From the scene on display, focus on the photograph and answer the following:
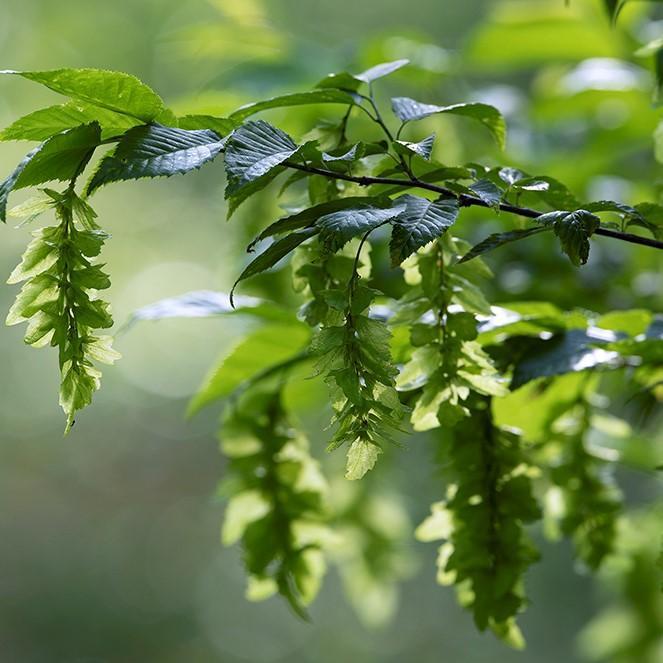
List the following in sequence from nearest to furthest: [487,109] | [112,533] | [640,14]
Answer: [487,109], [640,14], [112,533]

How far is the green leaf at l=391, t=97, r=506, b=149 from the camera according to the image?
2.02 ft

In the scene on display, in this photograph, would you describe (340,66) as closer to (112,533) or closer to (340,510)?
(340,510)

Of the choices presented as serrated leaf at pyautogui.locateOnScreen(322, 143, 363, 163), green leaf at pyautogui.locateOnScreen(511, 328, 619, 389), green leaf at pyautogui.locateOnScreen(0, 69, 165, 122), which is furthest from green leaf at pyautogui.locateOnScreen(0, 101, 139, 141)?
green leaf at pyautogui.locateOnScreen(511, 328, 619, 389)

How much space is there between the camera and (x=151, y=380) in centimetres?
505

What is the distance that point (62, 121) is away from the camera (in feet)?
1.68

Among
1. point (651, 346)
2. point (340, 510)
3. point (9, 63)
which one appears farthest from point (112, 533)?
point (651, 346)

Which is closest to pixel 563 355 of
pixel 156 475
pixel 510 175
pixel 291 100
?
pixel 510 175

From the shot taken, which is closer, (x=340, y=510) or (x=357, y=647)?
(x=340, y=510)

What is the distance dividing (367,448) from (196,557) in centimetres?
519

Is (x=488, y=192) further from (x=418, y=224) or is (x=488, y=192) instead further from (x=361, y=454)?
(x=361, y=454)

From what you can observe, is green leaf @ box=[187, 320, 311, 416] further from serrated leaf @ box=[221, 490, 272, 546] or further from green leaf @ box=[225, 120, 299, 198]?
green leaf @ box=[225, 120, 299, 198]

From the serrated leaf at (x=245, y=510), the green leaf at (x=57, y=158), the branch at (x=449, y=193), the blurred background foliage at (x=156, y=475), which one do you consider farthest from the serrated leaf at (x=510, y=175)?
the blurred background foliage at (x=156, y=475)

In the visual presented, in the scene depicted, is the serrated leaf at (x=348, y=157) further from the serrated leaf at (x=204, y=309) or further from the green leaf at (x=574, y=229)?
the serrated leaf at (x=204, y=309)

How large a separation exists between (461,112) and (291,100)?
121 millimetres
